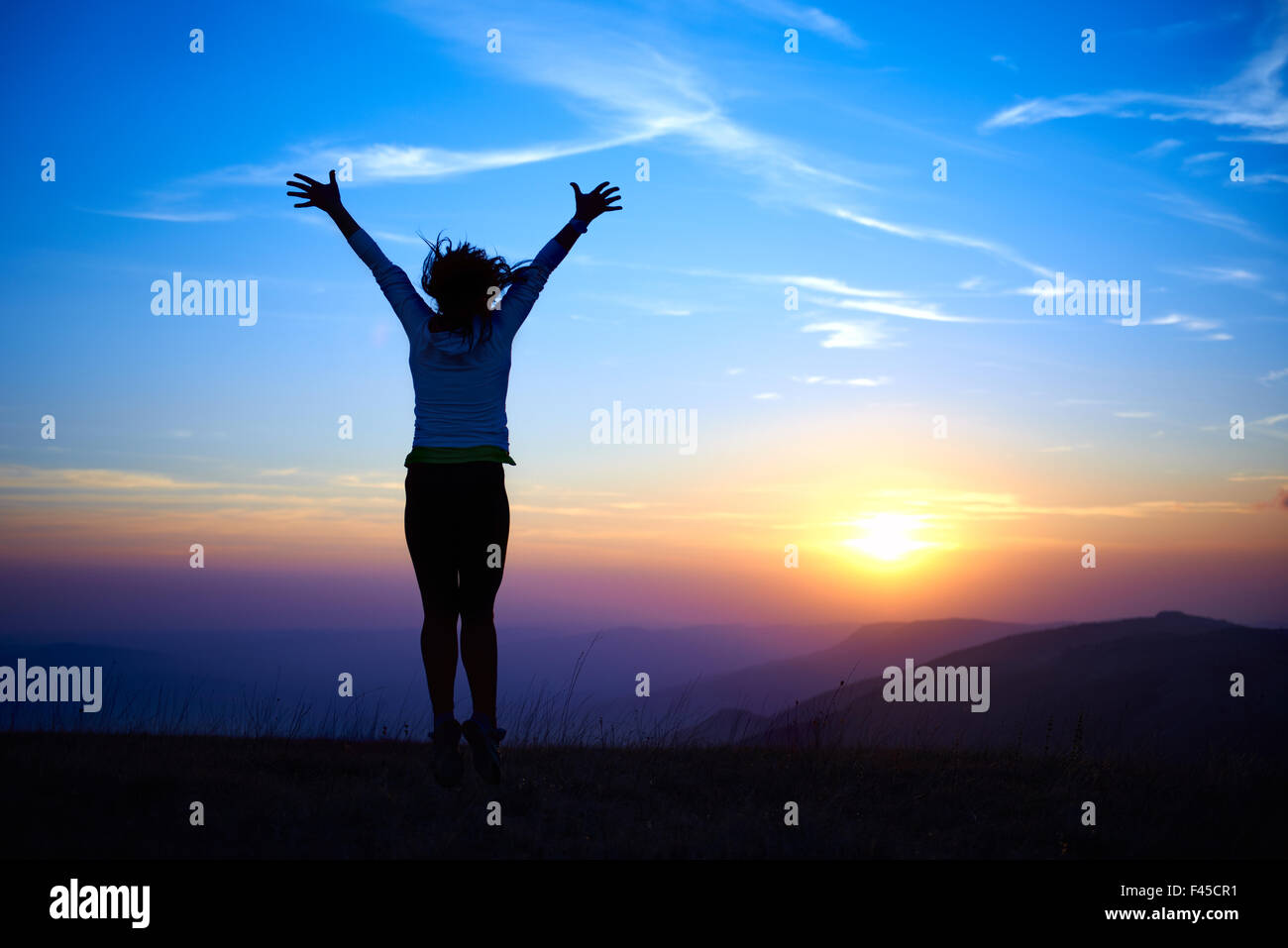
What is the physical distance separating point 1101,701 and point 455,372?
3448 centimetres

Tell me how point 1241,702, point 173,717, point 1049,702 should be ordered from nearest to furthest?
point 173,717, point 1241,702, point 1049,702

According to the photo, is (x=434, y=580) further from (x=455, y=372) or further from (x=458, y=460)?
(x=455, y=372)

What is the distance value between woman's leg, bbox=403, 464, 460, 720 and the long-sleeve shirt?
28 cm

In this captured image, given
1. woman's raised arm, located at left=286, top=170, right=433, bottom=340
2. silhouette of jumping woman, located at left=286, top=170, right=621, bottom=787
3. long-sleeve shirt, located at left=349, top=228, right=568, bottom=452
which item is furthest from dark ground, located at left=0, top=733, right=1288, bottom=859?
woman's raised arm, located at left=286, top=170, right=433, bottom=340

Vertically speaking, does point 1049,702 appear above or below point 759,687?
below

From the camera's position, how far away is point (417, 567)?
5.61 m

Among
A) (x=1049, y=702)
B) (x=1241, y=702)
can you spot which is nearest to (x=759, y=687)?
(x=1241, y=702)

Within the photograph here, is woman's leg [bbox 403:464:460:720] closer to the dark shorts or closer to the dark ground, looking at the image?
the dark shorts

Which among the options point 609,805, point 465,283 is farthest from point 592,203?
point 609,805
